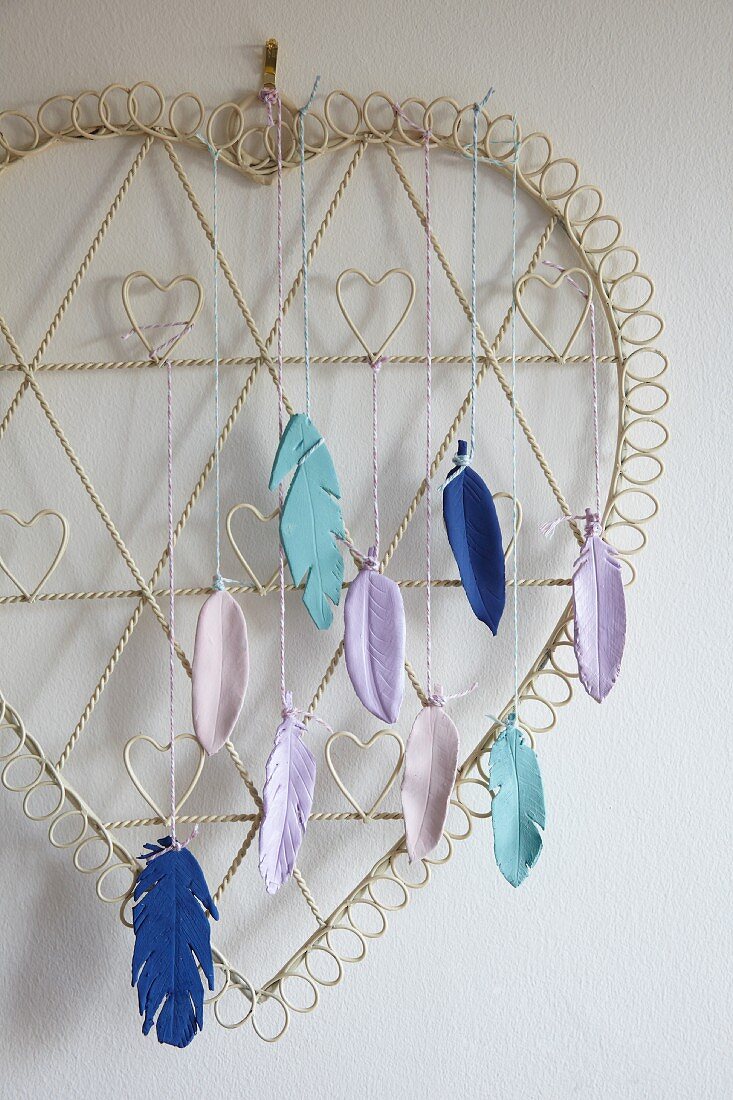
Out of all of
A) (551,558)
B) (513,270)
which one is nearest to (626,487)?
(551,558)

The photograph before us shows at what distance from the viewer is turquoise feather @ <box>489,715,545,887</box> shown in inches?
36.2

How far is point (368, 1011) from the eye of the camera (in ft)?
3.30

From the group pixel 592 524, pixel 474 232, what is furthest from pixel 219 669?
pixel 474 232

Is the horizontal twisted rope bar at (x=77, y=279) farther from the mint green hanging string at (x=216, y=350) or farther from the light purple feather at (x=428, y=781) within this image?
the light purple feather at (x=428, y=781)

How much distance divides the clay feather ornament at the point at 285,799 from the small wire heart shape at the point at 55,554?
26cm

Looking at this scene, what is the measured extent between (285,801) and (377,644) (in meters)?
0.18

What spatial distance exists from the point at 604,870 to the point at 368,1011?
0.98 feet

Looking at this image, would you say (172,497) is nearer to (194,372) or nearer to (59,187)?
(194,372)

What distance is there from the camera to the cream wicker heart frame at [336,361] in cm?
92

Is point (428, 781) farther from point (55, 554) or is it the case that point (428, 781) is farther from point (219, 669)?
point (55, 554)

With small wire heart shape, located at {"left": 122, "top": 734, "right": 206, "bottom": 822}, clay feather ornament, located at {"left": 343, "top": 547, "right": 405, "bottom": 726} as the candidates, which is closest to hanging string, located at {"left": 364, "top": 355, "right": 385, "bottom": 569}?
clay feather ornament, located at {"left": 343, "top": 547, "right": 405, "bottom": 726}

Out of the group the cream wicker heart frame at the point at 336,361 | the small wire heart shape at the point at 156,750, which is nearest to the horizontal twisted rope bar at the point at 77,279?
the cream wicker heart frame at the point at 336,361

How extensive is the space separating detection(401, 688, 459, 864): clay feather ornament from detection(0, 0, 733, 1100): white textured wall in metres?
0.09

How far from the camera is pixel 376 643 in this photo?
905mm
